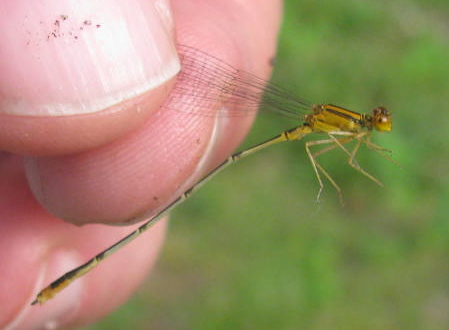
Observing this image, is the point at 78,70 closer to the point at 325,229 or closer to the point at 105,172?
the point at 105,172

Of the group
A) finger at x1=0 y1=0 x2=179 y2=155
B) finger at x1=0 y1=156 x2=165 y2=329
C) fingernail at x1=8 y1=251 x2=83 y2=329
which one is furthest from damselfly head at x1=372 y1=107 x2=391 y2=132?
fingernail at x1=8 y1=251 x2=83 y2=329

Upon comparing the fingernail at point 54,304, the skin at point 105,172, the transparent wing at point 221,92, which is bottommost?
the fingernail at point 54,304

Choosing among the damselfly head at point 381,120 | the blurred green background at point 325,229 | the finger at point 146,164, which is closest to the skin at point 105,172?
the finger at point 146,164

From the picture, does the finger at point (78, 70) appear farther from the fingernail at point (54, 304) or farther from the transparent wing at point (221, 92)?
the fingernail at point (54, 304)

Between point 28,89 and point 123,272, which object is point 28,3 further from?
point 123,272

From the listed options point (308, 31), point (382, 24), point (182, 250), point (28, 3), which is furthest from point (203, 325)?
point (382, 24)

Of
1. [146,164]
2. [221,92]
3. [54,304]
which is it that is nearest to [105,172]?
[146,164]
